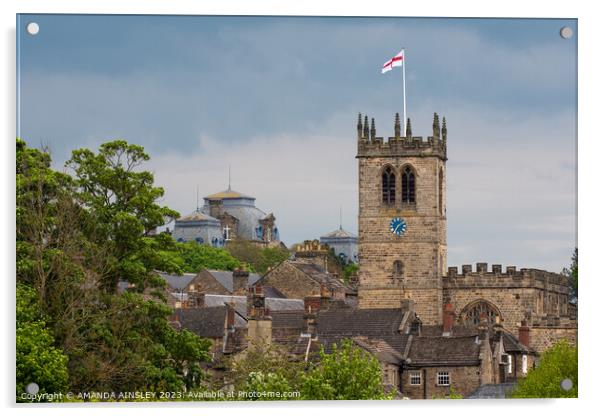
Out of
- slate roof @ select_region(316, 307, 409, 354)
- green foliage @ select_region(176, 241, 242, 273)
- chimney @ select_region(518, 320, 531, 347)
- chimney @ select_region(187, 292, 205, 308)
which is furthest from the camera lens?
green foliage @ select_region(176, 241, 242, 273)

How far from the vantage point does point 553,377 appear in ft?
91.3

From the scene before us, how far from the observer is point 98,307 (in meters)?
28.3

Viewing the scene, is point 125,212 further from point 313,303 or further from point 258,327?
point 313,303

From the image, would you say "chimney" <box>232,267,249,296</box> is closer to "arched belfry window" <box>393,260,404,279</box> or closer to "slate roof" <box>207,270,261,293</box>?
"slate roof" <box>207,270,261,293</box>

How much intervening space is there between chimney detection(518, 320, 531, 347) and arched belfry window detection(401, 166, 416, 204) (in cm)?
798

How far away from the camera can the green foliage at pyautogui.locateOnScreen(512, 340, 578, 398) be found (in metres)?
24.7

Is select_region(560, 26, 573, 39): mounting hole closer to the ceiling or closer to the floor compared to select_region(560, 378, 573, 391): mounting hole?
closer to the ceiling

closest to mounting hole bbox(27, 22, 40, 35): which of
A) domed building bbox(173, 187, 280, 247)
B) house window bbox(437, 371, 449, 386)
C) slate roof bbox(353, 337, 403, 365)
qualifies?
slate roof bbox(353, 337, 403, 365)

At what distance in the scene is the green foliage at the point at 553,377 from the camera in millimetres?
24706

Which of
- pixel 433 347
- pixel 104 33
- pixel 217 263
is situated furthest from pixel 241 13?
pixel 217 263

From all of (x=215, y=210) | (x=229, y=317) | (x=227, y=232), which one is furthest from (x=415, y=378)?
(x=227, y=232)

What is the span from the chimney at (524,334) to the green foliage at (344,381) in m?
20.6
